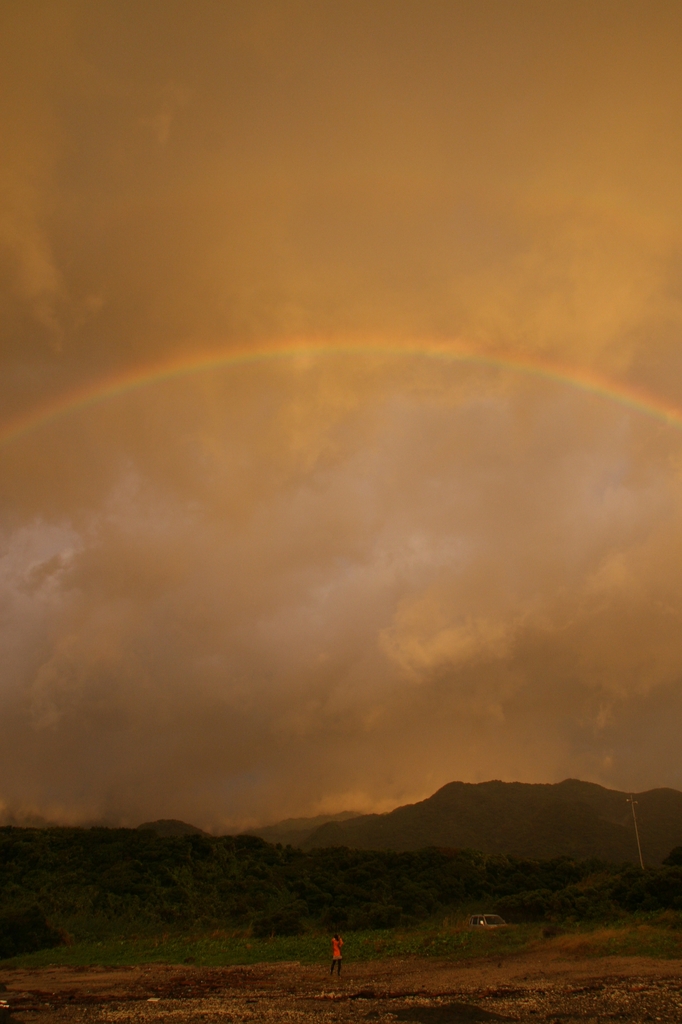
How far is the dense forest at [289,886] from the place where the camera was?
42.8 m

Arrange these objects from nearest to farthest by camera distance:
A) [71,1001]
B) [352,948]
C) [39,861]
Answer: [71,1001] < [352,948] < [39,861]

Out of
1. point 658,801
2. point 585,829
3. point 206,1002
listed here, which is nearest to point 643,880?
point 206,1002

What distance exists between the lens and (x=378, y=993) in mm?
23609

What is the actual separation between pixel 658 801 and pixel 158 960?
134742 mm

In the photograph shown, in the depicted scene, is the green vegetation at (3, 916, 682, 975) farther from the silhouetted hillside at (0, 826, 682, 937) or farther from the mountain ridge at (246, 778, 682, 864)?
the mountain ridge at (246, 778, 682, 864)

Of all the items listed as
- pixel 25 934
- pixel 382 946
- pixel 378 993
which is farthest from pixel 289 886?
pixel 378 993

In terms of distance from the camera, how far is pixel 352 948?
1363 inches

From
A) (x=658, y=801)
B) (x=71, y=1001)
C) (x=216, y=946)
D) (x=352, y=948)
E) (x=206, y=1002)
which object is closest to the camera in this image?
(x=206, y=1002)

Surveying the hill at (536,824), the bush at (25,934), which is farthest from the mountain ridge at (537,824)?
the bush at (25,934)

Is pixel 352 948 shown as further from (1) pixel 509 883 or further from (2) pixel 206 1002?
(1) pixel 509 883

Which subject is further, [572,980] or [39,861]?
[39,861]

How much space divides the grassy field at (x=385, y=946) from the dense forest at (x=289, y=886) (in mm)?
3892

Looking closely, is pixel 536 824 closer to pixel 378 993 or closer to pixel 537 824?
pixel 537 824

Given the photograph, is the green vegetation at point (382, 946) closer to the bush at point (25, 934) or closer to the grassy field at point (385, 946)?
the grassy field at point (385, 946)
